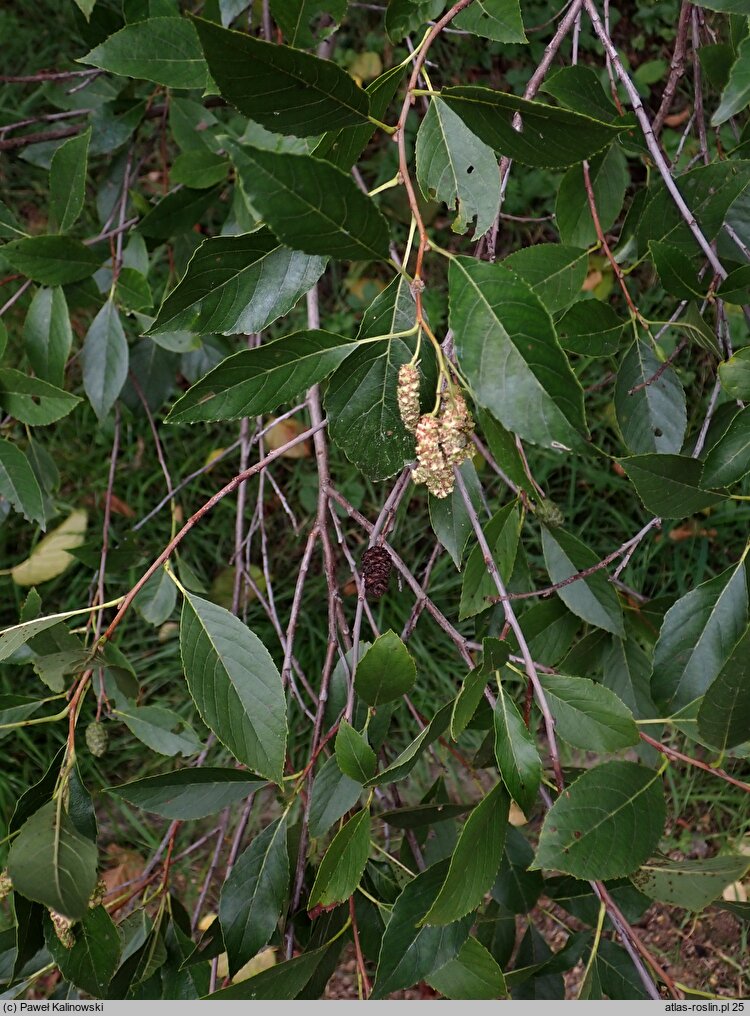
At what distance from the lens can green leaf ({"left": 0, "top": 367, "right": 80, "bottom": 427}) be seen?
1.29 metres

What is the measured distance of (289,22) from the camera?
89 cm

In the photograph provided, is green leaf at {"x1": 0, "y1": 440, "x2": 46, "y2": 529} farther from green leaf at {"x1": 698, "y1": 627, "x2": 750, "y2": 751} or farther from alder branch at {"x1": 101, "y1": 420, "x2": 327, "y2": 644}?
green leaf at {"x1": 698, "y1": 627, "x2": 750, "y2": 751}

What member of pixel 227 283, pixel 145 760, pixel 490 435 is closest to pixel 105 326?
pixel 227 283

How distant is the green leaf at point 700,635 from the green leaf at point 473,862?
1.02ft

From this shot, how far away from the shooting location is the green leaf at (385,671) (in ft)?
3.25

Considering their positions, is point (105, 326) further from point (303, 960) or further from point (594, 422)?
point (594, 422)

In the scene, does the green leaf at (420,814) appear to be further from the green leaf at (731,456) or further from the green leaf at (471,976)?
the green leaf at (731,456)

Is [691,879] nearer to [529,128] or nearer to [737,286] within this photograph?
[737,286]

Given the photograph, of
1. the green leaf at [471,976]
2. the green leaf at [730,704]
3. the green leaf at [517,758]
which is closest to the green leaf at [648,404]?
the green leaf at [730,704]

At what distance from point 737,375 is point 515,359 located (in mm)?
390

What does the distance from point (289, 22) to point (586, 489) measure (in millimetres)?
1790

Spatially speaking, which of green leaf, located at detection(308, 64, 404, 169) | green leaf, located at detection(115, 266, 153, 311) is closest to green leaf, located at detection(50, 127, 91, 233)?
green leaf, located at detection(115, 266, 153, 311)

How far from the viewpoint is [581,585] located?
1.28 m

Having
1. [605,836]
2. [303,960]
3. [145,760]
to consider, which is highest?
[605,836]
